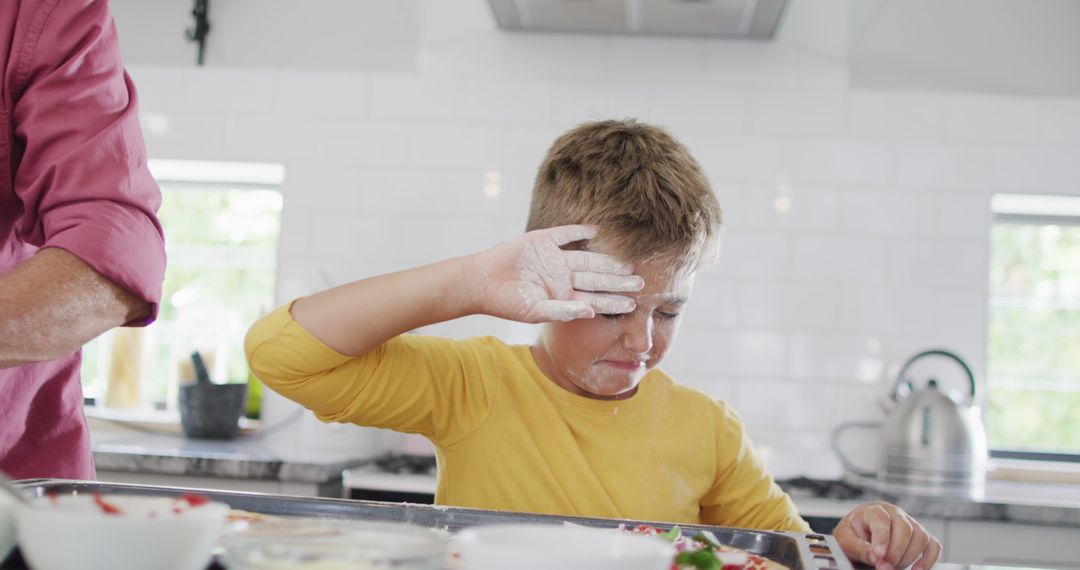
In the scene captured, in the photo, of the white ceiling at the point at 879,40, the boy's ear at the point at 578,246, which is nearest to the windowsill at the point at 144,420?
the white ceiling at the point at 879,40

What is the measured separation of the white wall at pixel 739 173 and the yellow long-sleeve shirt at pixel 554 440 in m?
1.17

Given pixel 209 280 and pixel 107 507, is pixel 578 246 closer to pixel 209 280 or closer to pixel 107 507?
pixel 107 507

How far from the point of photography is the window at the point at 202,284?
2676 mm

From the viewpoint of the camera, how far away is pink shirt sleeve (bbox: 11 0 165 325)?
0.91 meters

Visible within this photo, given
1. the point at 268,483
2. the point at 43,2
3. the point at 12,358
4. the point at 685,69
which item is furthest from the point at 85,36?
the point at 685,69

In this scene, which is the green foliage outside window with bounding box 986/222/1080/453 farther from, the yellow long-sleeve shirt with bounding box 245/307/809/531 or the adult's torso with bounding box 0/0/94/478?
the adult's torso with bounding box 0/0/94/478

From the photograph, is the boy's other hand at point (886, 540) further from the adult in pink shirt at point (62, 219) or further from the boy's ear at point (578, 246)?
the adult in pink shirt at point (62, 219)

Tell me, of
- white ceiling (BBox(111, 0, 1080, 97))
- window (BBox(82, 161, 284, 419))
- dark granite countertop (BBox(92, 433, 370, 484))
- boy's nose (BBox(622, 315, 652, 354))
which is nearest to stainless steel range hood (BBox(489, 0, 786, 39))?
white ceiling (BBox(111, 0, 1080, 97))

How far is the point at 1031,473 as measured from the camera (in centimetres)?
246

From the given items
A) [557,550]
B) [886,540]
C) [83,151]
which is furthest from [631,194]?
[557,550]

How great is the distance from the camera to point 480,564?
0.50 metres

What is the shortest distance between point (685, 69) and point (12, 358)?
1.94m

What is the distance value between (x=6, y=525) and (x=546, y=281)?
0.60 m

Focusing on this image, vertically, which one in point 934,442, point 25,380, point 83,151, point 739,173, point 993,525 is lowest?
point 993,525
